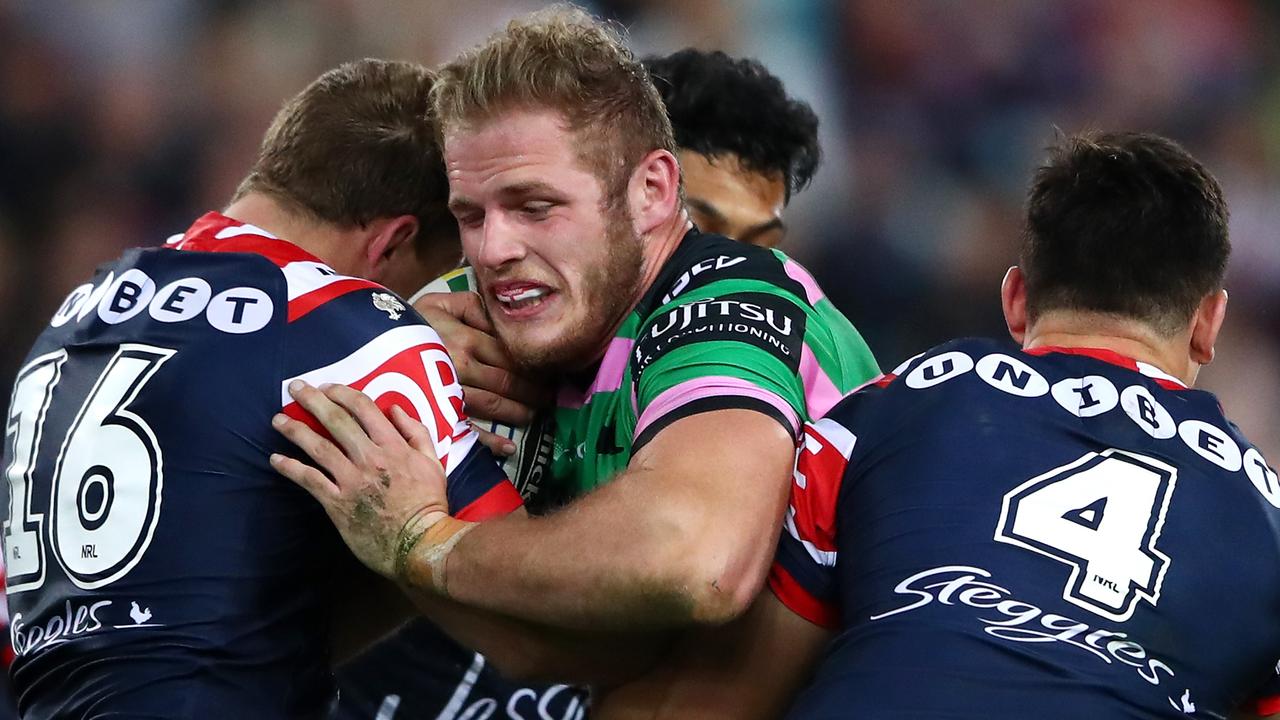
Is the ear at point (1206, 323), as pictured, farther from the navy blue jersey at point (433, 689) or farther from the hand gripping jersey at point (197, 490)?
the navy blue jersey at point (433, 689)

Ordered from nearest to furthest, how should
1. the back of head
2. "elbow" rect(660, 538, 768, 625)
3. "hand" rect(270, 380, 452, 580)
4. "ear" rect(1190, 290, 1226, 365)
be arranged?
"elbow" rect(660, 538, 768, 625) < "hand" rect(270, 380, 452, 580) < "ear" rect(1190, 290, 1226, 365) < the back of head

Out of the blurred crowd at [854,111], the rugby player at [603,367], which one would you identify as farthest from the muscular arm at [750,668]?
the blurred crowd at [854,111]

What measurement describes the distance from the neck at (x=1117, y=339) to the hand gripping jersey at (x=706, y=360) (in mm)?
456

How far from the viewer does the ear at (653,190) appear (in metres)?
3.28

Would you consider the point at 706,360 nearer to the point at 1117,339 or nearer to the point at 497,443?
the point at 497,443

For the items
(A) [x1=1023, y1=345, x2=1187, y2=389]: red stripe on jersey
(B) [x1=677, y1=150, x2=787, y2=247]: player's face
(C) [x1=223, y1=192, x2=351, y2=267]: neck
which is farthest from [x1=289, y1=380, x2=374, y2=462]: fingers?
(B) [x1=677, y1=150, x2=787, y2=247]: player's face

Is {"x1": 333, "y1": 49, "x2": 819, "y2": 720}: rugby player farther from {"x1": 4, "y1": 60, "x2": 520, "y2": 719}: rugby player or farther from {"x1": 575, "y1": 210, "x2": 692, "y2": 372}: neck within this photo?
{"x1": 4, "y1": 60, "x2": 520, "y2": 719}: rugby player

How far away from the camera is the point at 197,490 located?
2.77m

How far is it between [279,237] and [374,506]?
816mm

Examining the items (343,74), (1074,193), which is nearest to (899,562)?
(1074,193)

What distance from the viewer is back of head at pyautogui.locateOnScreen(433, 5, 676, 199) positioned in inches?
125

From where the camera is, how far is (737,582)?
8.30 feet

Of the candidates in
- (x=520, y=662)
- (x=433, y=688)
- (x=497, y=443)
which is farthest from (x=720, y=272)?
(x=433, y=688)

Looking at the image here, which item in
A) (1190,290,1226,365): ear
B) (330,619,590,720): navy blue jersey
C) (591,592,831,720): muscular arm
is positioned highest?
(1190,290,1226,365): ear
